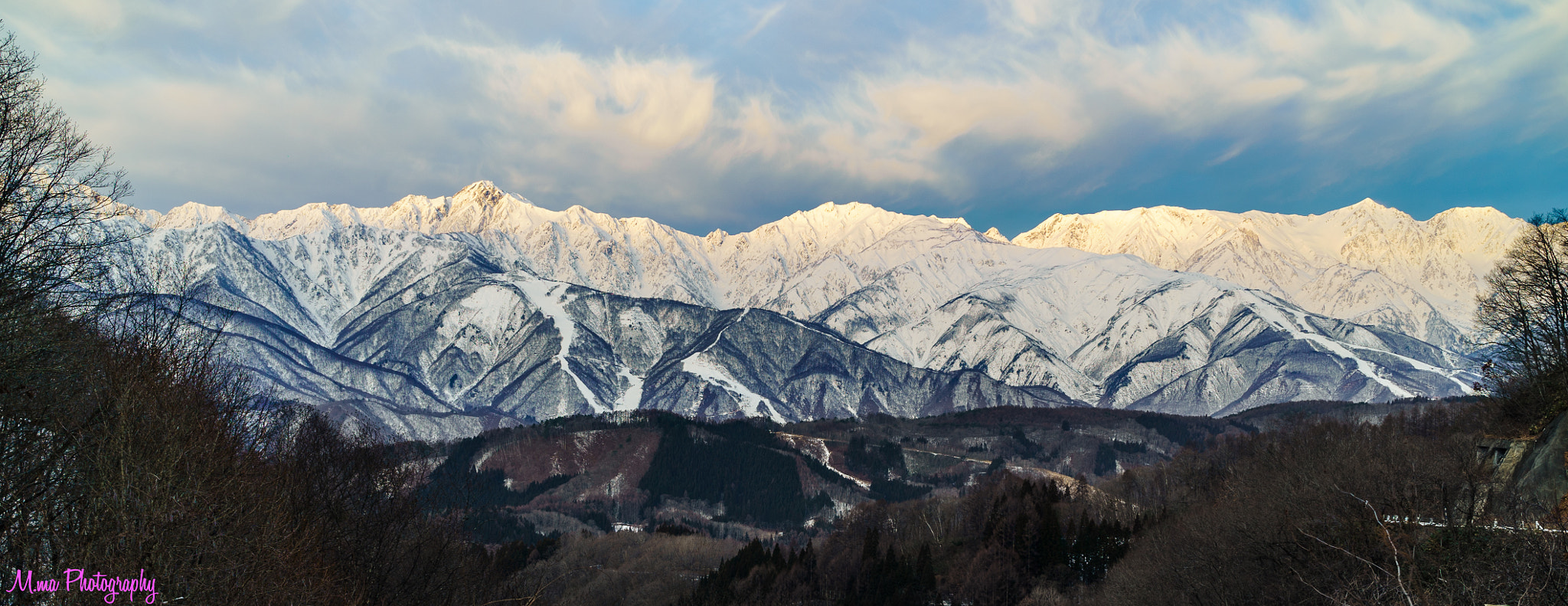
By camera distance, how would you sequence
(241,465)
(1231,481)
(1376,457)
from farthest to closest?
1. (1231,481)
2. (1376,457)
3. (241,465)

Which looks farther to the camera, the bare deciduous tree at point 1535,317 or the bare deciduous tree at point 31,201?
the bare deciduous tree at point 1535,317

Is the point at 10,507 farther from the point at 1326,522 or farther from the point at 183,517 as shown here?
the point at 1326,522

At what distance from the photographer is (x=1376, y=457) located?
59969 mm

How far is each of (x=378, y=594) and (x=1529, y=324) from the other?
61049 mm

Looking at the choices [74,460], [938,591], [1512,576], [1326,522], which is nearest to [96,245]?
[74,460]
